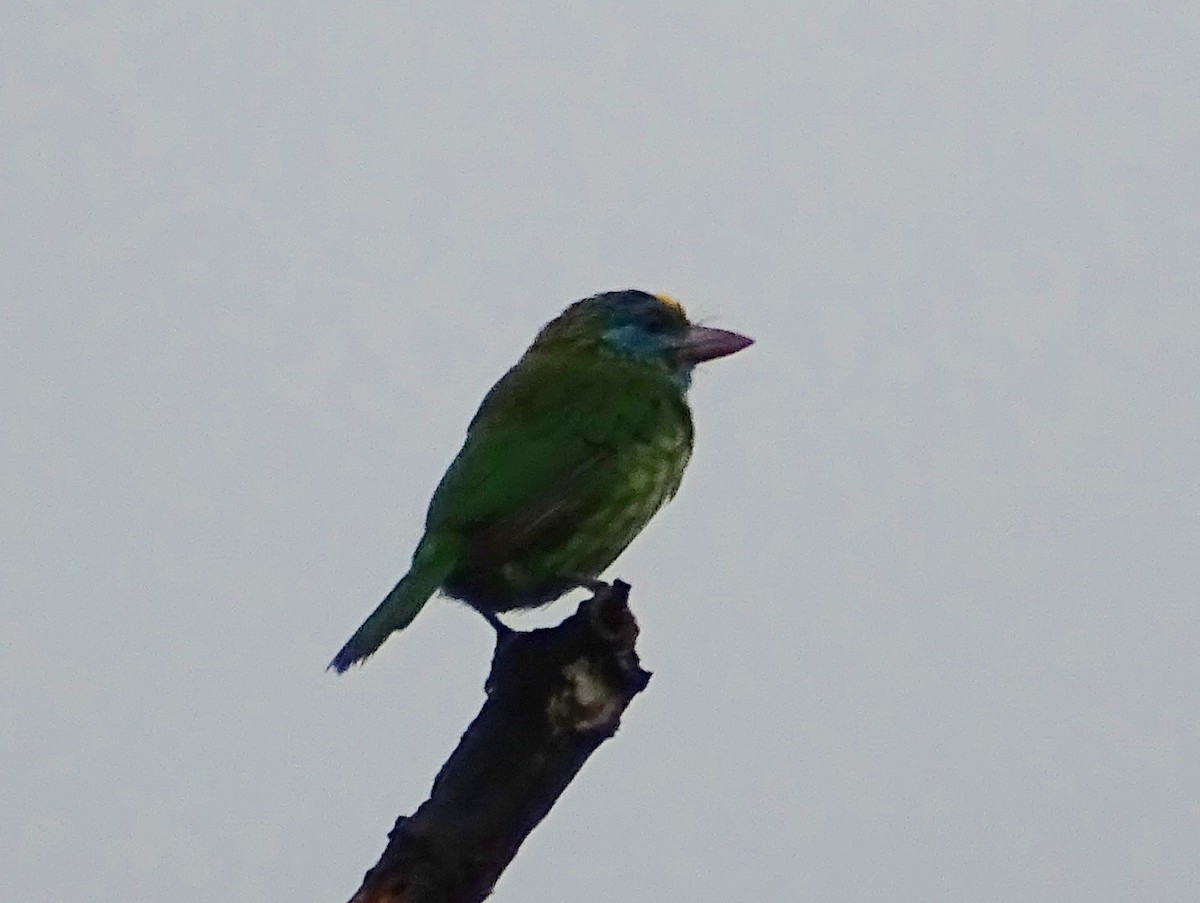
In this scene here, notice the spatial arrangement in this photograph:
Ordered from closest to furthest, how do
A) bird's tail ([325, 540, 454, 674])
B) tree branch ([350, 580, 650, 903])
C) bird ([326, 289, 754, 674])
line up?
tree branch ([350, 580, 650, 903]) → bird's tail ([325, 540, 454, 674]) → bird ([326, 289, 754, 674])

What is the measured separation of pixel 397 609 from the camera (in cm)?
317

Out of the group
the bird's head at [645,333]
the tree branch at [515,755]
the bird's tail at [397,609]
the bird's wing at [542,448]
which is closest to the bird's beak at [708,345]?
the bird's head at [645,333]

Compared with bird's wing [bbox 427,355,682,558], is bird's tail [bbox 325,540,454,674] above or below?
below

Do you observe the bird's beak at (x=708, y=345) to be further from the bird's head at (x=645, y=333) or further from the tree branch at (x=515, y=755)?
the tree branch at (x=515, y=755)

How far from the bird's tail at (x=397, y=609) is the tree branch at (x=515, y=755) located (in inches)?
33.0

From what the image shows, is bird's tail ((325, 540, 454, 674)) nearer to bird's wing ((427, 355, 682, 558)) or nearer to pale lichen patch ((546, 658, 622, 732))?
bird's wing ((427, 355, 682, 558))

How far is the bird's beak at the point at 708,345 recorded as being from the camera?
14.1 ft

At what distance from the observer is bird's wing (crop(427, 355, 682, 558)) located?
338 cm

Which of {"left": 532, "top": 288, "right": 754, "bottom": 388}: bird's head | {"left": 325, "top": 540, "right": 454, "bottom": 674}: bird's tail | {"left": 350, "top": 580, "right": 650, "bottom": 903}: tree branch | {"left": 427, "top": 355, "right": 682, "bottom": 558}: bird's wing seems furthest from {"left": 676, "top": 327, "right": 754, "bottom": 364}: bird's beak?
{"left": 350, "top": 580, "right": 650, "bottom": 903}: tree branch

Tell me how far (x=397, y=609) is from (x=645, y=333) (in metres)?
1.43

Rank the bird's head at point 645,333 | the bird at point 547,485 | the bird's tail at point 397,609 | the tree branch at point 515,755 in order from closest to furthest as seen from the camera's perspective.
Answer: the tree branch at point 515,755 → the bird's tail at point 397,609 → the bird at point 547,485 → the bird's head at point 645,333

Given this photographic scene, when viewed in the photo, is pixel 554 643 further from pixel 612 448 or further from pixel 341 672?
pixel 612 448

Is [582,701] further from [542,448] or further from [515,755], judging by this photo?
[542,448]

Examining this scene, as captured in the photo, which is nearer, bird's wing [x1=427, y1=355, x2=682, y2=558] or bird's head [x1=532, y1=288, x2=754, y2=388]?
bird's wing [x1=427, y1=355, x2=682, y2=558]
